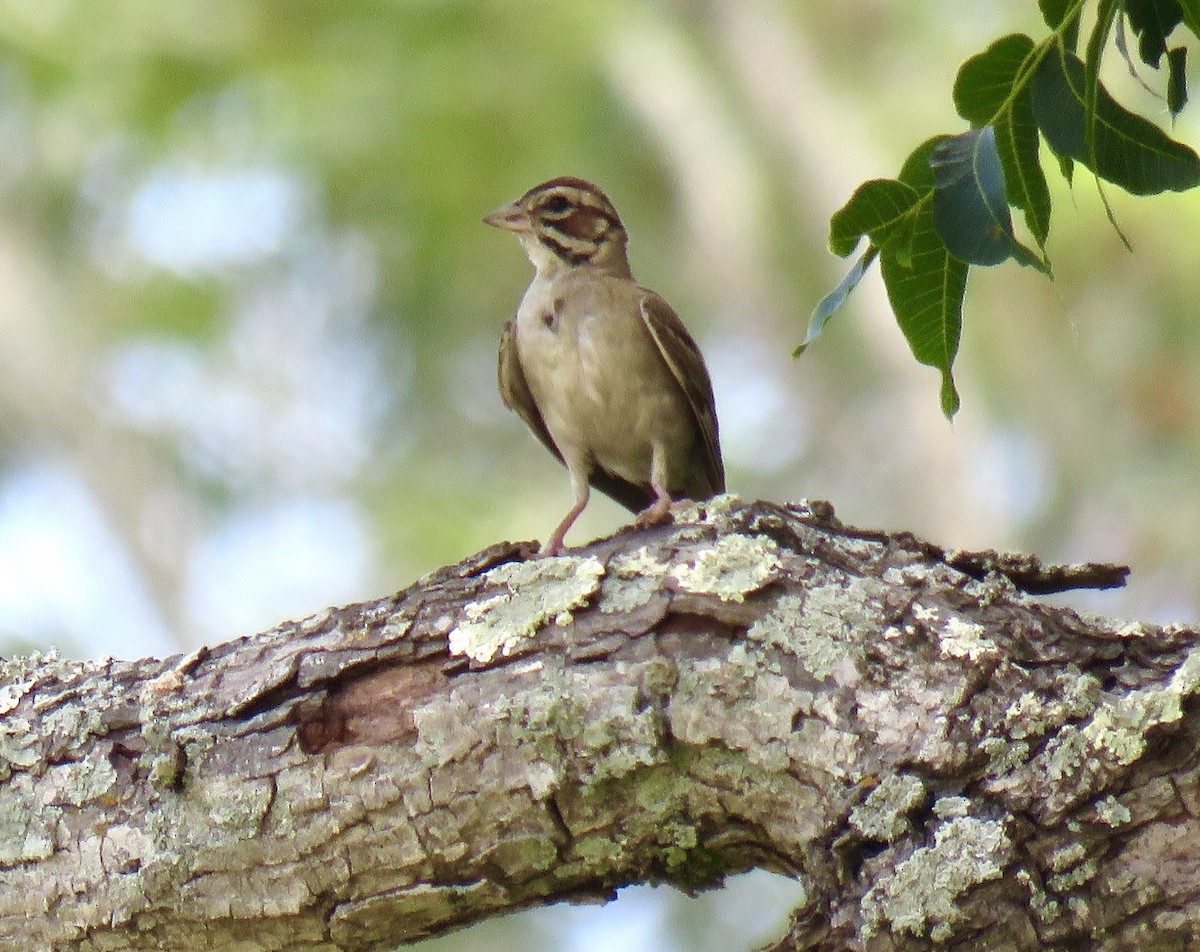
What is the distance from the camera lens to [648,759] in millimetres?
2973

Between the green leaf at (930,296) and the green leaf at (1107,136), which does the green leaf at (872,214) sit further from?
the green leaf at (1107,136)

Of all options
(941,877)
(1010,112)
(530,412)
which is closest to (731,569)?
(941,877)

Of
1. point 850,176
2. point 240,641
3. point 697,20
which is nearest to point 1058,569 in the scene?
point 240,641

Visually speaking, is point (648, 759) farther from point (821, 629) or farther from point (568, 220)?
point (568, 220)

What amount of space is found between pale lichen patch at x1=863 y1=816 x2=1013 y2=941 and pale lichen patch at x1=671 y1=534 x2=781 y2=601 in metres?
0.64

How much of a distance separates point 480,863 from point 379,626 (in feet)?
1.75

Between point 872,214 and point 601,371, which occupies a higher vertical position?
point 601,371

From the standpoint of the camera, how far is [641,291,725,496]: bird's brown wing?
6.00m

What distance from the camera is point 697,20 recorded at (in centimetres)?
1175

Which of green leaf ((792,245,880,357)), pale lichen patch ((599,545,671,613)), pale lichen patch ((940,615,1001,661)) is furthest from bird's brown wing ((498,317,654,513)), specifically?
green leaf ((792,245,880,357))

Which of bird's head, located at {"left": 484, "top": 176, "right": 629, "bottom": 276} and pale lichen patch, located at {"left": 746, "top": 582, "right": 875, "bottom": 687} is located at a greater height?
bird's head, located at {"left": 484, "top": 176, "right": 629, "bottom": 276}

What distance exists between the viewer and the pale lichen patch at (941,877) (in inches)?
105

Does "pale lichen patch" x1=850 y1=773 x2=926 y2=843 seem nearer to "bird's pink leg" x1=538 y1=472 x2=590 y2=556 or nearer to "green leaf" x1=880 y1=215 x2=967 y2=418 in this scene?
"green leaf" x1=880 y1=215 x2=967 y2=418

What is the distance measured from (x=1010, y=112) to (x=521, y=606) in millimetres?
1329
